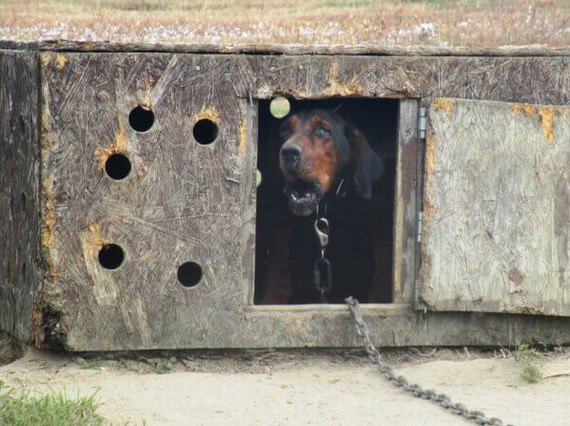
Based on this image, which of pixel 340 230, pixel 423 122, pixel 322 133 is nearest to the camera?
pixel 423 122

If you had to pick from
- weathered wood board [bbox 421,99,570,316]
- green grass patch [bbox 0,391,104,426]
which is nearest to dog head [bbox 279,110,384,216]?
weathered wood board [bbox 421,99,570,316]

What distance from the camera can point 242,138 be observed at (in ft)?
20.0

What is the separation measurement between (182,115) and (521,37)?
3.10 metres

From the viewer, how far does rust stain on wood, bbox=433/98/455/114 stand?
6.19 meters

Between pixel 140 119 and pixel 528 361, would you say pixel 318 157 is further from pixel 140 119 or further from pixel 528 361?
pixel 528 361

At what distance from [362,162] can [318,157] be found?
0.57 m

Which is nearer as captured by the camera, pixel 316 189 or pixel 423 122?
pixel 423 122

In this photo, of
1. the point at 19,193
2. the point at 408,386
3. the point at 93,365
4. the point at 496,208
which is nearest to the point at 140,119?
the point at 19,193

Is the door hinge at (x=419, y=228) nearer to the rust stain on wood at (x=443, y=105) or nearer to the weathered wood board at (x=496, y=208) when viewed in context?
the weathered wood board at (x=496, y=208)

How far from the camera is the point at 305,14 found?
8539 mm

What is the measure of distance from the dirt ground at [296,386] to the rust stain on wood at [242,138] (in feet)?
3.81

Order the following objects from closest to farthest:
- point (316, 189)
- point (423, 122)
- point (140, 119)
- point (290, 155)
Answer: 1. point (423, 122)
2. point (140, 119)
3. point (290, 155)
4. point (316, 189)

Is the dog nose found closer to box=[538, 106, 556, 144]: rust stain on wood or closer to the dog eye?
the dog eye

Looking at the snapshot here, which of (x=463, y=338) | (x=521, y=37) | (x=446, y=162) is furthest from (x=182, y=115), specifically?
(x=521, y=37)
